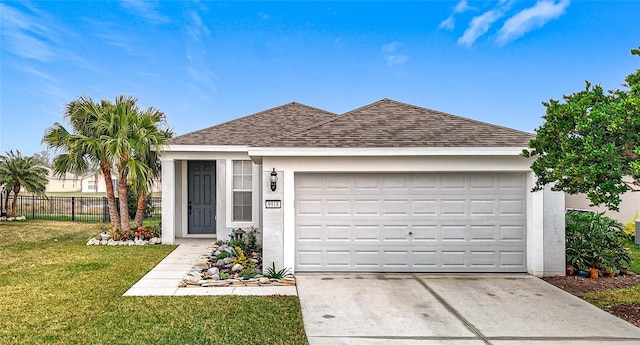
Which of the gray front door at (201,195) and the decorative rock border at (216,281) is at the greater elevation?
the gray front door at (201,195)

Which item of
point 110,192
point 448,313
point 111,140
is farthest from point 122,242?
point 448,313

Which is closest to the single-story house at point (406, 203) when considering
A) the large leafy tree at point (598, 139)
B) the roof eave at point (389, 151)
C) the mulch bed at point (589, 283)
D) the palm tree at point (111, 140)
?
the roof eave at point (389, 151)

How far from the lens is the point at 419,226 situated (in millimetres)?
7777

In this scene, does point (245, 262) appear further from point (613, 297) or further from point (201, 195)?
point (613, 297)

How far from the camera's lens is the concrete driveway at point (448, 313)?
15.2 feet

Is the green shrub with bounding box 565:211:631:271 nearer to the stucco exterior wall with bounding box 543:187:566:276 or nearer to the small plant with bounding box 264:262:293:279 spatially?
the stucco exterior wall with bounding box 543:187:566:276

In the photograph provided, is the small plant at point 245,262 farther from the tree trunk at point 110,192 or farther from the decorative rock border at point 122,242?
the tree trunk at point 110,192

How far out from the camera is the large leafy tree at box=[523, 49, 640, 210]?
4.50 meters

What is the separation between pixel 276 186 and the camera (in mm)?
7492

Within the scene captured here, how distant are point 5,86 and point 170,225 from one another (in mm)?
14899

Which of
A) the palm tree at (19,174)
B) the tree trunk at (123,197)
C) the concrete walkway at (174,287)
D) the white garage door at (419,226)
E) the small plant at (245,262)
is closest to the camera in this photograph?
the concrete walkway at (174,287)

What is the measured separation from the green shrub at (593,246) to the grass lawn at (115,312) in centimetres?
598

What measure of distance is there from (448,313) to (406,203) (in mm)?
2733

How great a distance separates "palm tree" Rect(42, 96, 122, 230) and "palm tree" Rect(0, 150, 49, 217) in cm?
601
